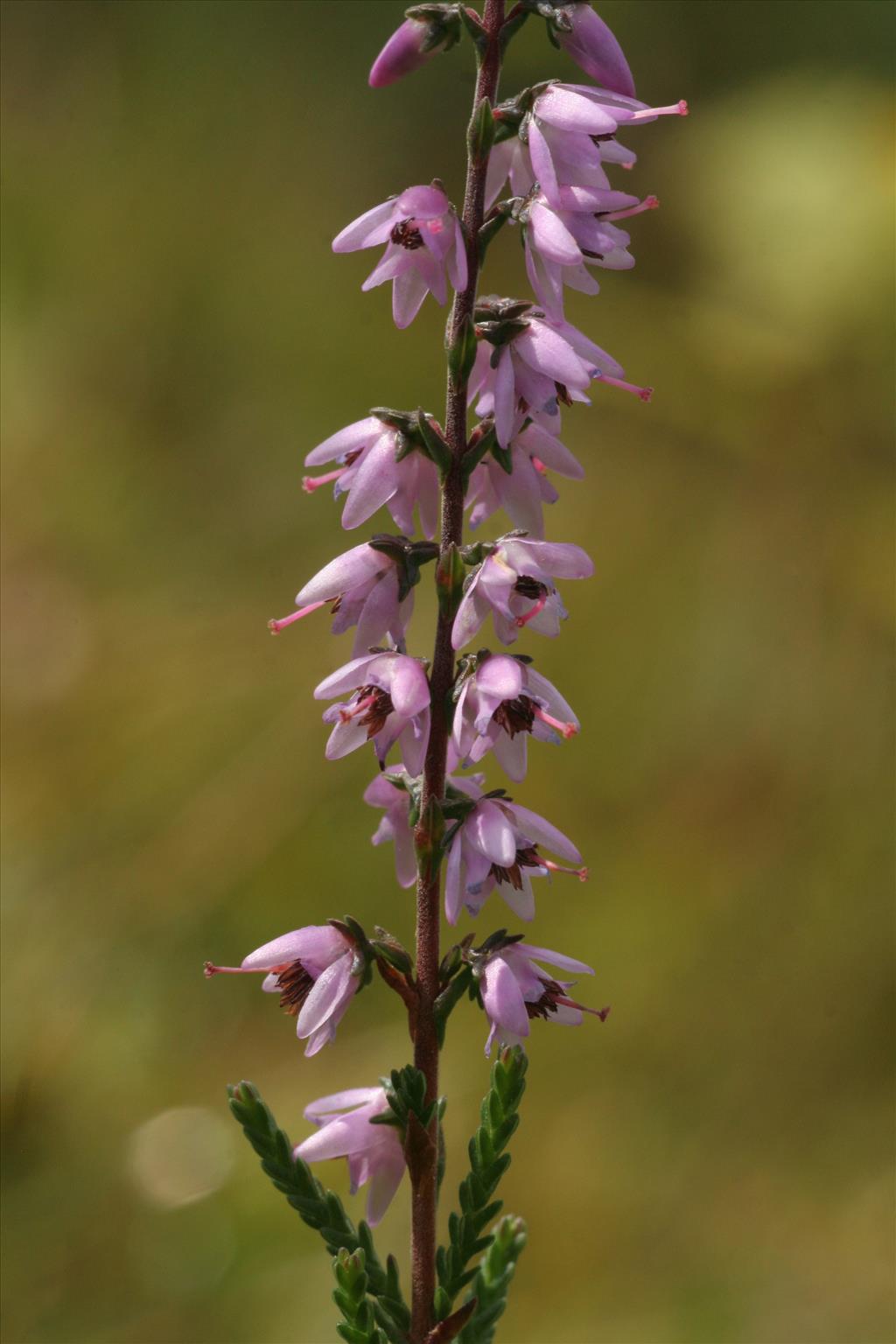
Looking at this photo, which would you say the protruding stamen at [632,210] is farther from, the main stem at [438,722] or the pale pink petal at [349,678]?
the pale pink petal at [349,678]

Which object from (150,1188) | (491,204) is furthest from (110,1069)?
(491,204)

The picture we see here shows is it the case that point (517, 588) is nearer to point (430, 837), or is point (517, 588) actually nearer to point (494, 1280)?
point (430, 837)

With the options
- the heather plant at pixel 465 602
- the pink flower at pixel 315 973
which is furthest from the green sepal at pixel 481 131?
the pink flower at pixel 315 973

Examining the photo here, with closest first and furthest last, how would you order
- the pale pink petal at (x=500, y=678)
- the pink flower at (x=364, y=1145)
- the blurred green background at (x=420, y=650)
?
the pale pink petal at (x=500, y=678)
the pink flower at (x=364, y=1145)
the blurred green background at (x=420, y=650)

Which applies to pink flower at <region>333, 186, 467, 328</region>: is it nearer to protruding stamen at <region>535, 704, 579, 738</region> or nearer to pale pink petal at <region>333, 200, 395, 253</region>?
pale pink petal at <region>333, 200, 395, 253</region>

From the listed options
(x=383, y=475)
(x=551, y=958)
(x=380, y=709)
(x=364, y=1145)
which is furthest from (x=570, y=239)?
(x=364, y=1145)
